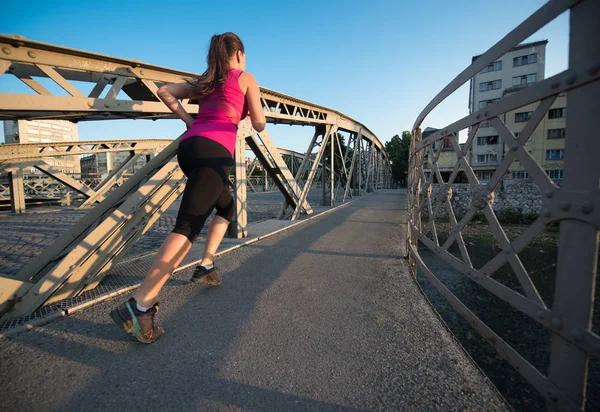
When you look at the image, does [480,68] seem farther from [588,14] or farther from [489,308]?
[489,308]

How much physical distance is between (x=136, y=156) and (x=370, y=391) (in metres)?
14.3

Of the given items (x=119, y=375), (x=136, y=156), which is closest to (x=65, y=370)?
(x=119, y=375)

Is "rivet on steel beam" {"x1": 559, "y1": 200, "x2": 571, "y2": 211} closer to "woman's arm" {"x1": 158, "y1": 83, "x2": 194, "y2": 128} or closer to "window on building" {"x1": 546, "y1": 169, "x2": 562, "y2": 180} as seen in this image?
"window on building" {"x1": 546, "y1": 169, "x2": 562, "y2": 180}

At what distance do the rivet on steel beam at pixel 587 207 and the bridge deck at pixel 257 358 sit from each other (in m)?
0.84

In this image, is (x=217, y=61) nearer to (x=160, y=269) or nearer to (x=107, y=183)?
(x=160, y=269)

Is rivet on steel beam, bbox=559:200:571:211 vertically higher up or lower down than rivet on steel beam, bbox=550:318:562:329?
higher up

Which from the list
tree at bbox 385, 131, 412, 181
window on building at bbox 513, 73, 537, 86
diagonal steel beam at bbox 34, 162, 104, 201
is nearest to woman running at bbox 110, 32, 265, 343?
diagonal steel beam at bbox 34, 162, 104, 201

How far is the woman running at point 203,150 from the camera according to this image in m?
1.53

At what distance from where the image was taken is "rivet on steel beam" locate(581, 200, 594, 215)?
32.6 inches

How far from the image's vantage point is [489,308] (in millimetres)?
2725

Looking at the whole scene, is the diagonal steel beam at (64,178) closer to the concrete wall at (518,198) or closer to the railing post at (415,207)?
the railing post at (415,207)

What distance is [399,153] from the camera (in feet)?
189

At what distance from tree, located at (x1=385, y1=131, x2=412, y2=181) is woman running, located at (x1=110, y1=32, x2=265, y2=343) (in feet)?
190

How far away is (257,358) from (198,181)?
1100 mm
